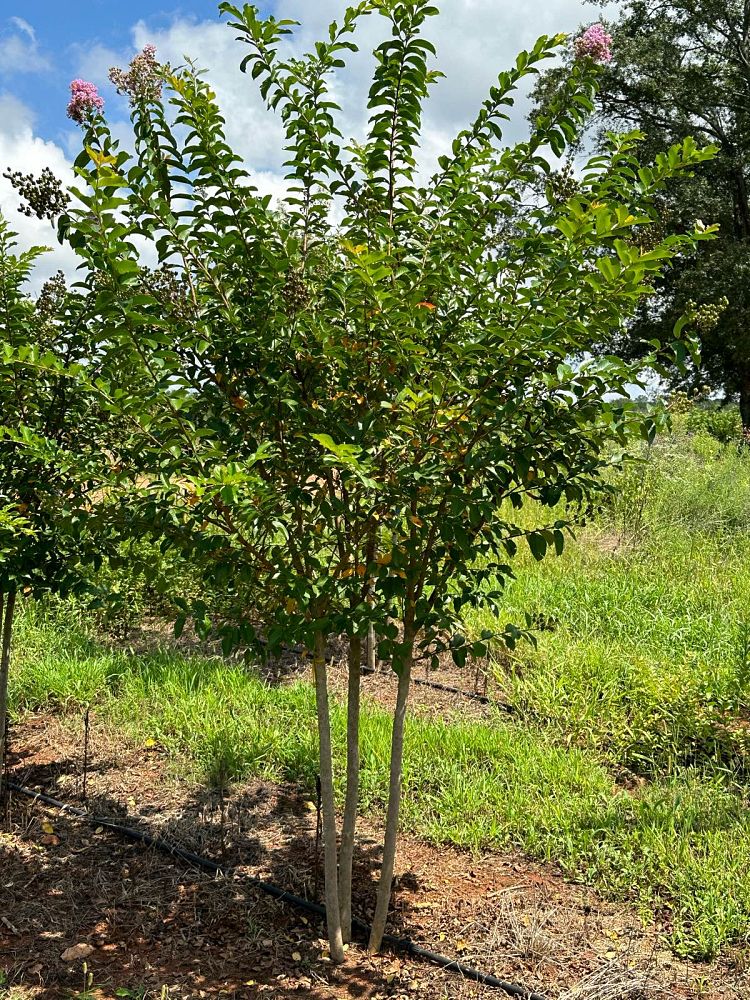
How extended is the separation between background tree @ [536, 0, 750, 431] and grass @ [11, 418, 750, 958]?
11.7 m

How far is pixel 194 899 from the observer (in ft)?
10.8

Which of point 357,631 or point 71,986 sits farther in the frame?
point 71,986

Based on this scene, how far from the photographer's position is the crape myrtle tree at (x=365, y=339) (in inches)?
88.7

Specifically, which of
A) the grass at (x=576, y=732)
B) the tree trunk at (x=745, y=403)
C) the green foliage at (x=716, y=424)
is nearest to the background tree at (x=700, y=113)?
the tree trunk at (x=745, y=403)

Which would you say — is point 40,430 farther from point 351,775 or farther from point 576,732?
point 576,732

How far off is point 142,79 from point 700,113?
58.8 feet

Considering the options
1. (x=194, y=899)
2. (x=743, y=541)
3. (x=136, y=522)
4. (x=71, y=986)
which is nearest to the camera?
(x=136, y=522)

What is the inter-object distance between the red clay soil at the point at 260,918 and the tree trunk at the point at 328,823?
0.11 meters

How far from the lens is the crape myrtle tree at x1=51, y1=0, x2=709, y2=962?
2252 mm

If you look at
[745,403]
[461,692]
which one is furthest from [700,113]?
[461,692]

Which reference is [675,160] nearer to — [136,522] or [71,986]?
[136,522]

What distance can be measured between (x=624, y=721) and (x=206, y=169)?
3.36 meters

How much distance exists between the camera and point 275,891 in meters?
3.28

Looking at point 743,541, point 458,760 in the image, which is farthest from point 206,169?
point 743,541
